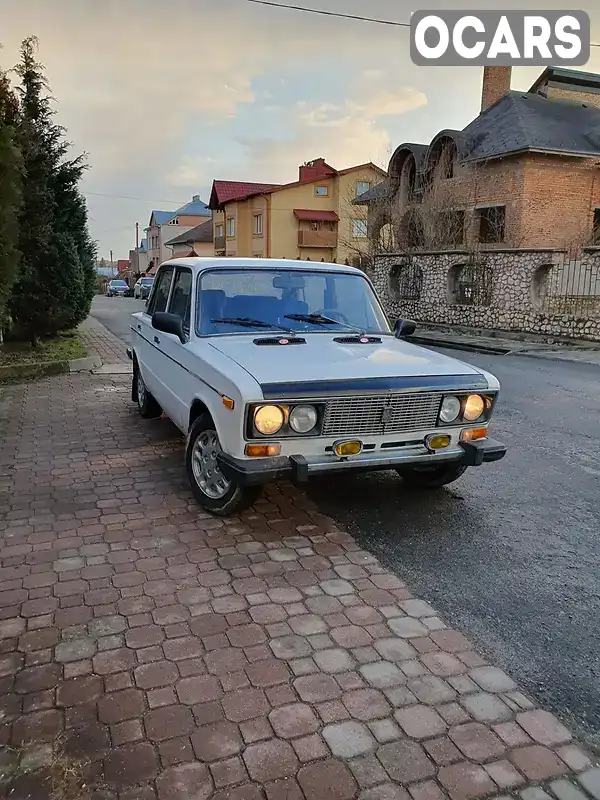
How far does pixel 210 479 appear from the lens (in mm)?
4648

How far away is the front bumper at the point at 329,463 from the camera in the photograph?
3.97 m

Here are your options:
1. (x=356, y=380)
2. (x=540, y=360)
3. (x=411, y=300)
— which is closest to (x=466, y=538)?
(x=356, y=380)

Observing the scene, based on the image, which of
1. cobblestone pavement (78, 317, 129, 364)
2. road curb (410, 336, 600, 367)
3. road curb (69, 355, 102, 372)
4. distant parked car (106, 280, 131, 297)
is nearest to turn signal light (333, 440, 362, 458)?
road curb (69, 355, 102, 372)

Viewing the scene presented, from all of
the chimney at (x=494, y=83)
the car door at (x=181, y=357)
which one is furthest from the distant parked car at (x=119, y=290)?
the car door at (x=181, y=357)

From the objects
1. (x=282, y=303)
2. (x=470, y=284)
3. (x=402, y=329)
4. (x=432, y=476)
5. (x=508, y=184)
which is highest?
(x=508, y=184)

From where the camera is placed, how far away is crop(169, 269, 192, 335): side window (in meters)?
5.30

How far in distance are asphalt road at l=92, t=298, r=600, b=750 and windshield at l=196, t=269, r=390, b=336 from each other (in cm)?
138

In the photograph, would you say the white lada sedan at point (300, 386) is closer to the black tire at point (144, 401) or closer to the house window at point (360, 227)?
the black tire at point (144, 401)

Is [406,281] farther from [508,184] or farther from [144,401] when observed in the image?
[144,401]

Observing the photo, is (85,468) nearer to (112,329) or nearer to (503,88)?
(112,329)

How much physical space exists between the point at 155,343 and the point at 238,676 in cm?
408

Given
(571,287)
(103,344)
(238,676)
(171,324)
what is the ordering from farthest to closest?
(571,287) → (103,344) → (171,324) → (238,676)

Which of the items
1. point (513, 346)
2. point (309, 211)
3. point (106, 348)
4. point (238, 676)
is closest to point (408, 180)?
point (513, 346)

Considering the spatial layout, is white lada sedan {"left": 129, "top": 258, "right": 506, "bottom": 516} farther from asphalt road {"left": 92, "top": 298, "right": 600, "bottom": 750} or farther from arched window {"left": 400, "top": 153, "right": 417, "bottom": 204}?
arched window {"left": 400, "top": 153, "right": 417, "bottom": 204}
